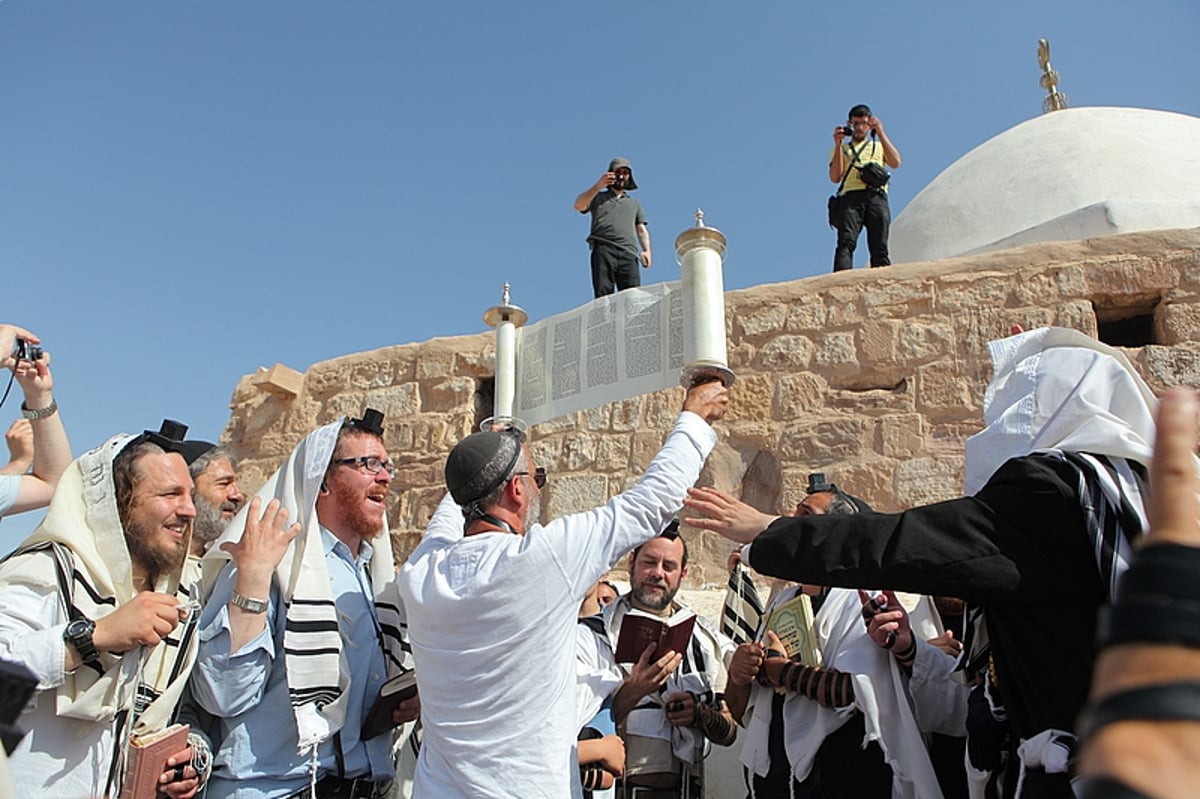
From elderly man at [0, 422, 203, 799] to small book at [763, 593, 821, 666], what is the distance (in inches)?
69.2

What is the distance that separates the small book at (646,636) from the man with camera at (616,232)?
3.98 metres

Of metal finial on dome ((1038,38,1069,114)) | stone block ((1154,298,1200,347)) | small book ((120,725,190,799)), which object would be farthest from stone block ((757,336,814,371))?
metal finial on dome ((1038,38,1069,114))

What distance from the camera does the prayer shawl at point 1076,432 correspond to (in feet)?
5.69

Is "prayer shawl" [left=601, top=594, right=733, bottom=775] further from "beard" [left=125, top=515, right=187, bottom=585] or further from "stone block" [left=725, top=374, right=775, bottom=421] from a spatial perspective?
"stone block" [left=725, top=374, right=775, bottom=421]

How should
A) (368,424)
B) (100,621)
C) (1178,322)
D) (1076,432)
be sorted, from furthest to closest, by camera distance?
(1178,322)
(368,424)
(100,621)
(1076,432)

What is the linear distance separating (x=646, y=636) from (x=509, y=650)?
0.93 metres

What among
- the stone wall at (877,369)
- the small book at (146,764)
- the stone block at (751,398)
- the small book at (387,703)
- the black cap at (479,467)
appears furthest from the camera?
the stone block at (751,398)

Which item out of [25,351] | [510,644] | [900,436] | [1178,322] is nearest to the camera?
[510,644]

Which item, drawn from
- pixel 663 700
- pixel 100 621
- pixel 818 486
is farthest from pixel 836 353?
pixel 100 621

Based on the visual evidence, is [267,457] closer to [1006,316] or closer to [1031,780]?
[1006,316]

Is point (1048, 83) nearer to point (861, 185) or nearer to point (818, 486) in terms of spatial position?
point (861, 185)

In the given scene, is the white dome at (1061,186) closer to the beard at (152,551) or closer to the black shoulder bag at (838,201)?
the black shoulder bag at (838,201)

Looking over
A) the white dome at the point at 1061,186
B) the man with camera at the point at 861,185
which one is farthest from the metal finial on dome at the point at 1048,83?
the man with camera at the point at 861,185

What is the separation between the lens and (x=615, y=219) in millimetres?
6730
